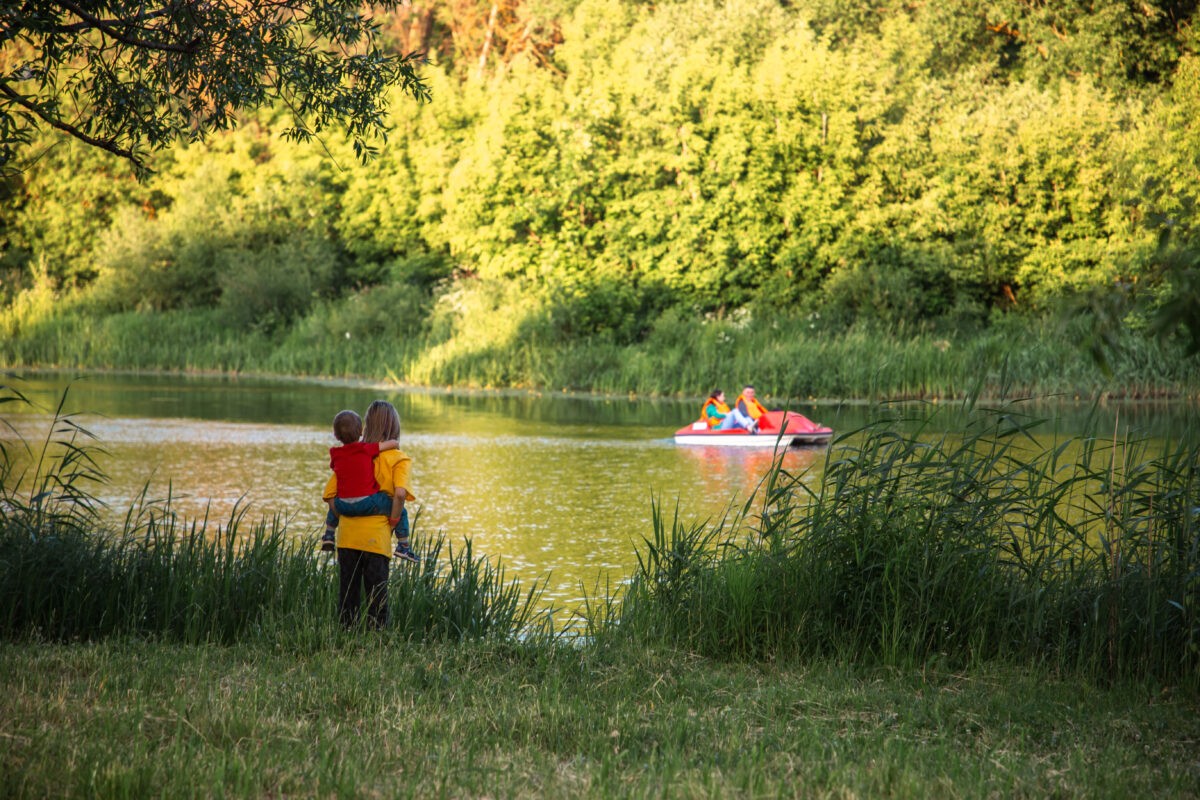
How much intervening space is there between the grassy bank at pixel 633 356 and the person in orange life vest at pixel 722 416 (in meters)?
3.07

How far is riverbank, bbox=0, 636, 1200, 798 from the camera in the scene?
4.75 m

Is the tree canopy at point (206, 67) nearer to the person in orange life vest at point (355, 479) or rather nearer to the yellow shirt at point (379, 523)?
the person in orange life vest at point (355, 479)

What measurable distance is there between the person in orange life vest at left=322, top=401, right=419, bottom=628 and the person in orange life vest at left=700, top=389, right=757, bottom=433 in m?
15.4

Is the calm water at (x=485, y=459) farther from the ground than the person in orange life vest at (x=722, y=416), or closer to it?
closer to it

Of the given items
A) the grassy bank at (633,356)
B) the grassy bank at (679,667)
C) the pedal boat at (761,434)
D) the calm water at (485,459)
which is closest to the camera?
the grassy bank at (679,667)

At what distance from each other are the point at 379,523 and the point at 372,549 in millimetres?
145

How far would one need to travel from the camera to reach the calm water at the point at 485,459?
13.1 meters

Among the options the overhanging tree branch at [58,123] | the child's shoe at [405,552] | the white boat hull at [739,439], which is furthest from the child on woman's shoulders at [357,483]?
the white boat hull at [739,439]

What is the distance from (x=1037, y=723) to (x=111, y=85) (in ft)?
21.0

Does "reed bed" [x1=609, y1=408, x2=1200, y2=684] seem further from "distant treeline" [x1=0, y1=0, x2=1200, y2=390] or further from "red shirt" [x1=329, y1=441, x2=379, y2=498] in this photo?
"distant treeline" [x1=0, y1=0, x2=1200, y2=390]

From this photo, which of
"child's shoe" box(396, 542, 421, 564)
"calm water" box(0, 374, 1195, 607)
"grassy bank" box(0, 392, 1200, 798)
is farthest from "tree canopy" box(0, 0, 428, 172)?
"child's shoe" box(396, 542, 421, 564)

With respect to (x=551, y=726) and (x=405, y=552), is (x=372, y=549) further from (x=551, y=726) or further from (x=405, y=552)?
(x=551, y=726)

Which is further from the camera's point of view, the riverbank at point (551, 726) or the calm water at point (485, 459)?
the calm water at point (485, 459)

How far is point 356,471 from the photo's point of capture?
292 inches
